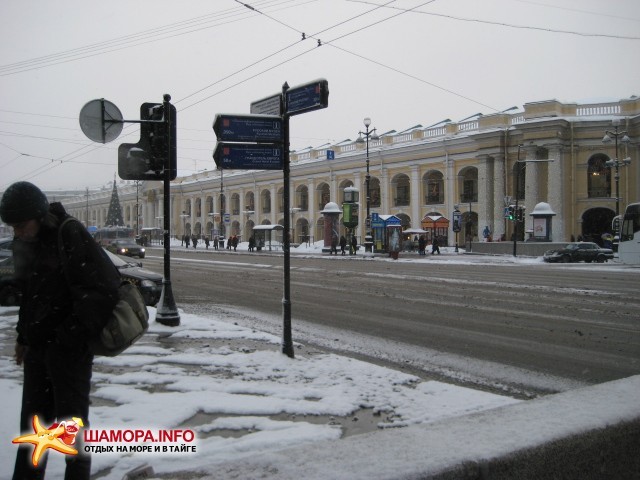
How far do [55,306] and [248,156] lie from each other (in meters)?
4.05

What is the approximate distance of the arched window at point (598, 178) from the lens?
45062mm

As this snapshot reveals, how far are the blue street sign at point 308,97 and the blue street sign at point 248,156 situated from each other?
51 centimetres

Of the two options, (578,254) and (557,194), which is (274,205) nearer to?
(557,194)

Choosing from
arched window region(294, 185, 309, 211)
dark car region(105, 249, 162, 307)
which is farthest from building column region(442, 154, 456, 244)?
dark car region(105, 249, 162, 307)

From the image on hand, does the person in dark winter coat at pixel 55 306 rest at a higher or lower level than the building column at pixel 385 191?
lower

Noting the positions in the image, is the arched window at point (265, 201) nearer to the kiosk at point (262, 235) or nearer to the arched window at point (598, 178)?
the kiosk at point (262, 235)

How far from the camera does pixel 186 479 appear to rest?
246 centimetres

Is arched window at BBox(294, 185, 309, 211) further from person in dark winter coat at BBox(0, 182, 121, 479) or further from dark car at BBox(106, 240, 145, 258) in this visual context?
person in dark winter coat at BBox(0, 182, 121, 479)

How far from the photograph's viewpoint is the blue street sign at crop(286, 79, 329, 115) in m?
6.12

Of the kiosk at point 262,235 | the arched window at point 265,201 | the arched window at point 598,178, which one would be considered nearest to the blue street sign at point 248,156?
the kiosk at point 262,235

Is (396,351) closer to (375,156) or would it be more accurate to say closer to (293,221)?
(375,156)

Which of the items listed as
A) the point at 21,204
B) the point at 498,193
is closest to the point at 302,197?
the point at 498,193

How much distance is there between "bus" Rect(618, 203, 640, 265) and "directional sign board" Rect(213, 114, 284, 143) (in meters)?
27.5

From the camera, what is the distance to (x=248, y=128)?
642 centimetres
